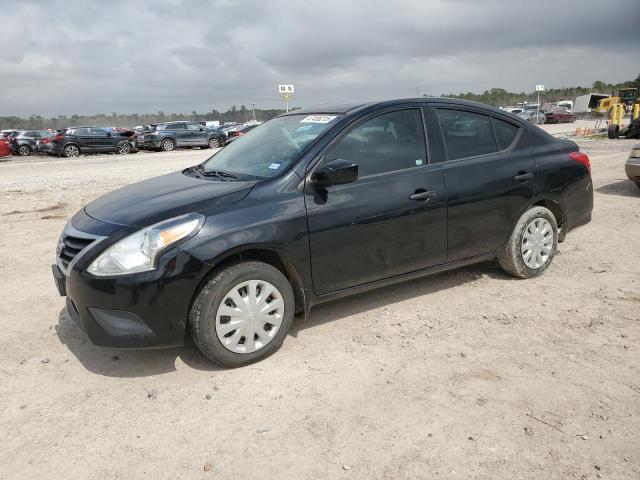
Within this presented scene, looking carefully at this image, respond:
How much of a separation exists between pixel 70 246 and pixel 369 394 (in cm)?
220

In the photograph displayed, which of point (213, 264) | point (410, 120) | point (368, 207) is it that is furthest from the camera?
point (410, 120)

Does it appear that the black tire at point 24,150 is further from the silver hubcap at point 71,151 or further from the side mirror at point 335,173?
the side mirror at point 335,173

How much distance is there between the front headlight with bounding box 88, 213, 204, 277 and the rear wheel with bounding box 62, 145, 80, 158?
24.7 metres

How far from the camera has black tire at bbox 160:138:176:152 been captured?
27.4 metres

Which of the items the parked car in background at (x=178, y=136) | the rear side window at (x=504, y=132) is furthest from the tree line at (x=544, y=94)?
the rear side window at (x=504, y=132)

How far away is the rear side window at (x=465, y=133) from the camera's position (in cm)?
447

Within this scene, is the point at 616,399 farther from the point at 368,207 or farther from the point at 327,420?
the point at 368,207

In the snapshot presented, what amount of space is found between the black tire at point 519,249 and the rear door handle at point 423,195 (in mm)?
1099

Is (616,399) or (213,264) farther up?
(213,264)

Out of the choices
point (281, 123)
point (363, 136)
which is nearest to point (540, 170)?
point (363, 136)

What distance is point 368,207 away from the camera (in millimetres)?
3920

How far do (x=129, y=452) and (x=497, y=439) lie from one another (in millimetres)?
1896

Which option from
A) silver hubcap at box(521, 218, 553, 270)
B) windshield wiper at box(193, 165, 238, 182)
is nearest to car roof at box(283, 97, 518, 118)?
windshield wiper at box(193, 165, 238, 182)

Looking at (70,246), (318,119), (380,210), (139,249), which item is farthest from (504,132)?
(70,246)
